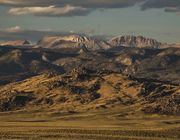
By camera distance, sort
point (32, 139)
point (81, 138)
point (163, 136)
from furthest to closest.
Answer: point (163, 136) → point (81, 138) → point (32, 139)

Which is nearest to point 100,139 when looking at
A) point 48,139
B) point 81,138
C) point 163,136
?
point 81,138

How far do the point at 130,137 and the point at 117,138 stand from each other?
7.82 m

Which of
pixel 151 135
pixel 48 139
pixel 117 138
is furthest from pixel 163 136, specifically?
pixel 48 139

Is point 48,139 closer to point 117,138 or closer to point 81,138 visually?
point 81,138

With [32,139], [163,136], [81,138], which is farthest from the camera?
[163,136]

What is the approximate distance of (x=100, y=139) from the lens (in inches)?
6309

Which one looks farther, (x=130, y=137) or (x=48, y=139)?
(x=130, y=137)

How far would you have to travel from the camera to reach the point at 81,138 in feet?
532

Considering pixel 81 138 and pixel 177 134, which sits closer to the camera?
pixel 81 138

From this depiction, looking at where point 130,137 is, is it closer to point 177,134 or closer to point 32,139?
point 177,134

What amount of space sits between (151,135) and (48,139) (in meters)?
42.4

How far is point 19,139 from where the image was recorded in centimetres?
15338

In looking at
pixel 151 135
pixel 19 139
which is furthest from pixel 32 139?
pixel 151 135

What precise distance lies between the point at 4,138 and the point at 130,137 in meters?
40.8
